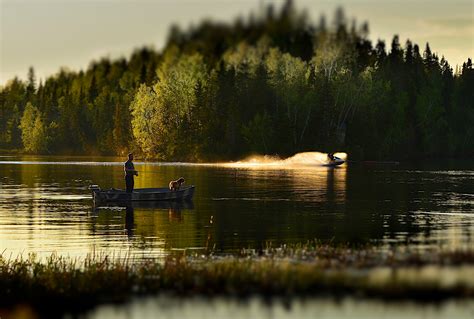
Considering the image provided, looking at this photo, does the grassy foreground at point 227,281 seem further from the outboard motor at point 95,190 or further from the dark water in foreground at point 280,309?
the outboard motor at point 95,190

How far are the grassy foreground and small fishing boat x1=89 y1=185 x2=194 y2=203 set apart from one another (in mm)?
31119

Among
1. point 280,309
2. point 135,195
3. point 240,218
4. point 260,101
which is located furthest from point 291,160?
point 280,309

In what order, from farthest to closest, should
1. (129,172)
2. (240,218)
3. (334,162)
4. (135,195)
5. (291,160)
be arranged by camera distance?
1. (291,160)
2. (334,162)
3. (135,195)
4. (129,172)
5. (240,218)

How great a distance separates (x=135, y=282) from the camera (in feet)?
86.7

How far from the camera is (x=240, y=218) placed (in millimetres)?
51688

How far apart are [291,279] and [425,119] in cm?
17072

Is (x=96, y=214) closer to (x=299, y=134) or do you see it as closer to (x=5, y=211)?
(x=5, y=211)

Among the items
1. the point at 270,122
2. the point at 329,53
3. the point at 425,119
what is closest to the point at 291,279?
the point at 270,122

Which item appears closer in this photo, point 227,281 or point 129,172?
point 227,281

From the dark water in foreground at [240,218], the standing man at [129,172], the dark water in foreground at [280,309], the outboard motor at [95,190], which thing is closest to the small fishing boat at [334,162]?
the dark water in foreground at [240,218]

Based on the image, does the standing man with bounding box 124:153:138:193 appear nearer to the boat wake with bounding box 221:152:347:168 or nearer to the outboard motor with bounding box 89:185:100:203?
the outboard motor with bounding box 89:185:100:203

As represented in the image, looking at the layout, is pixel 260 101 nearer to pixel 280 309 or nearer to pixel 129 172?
pixel 129 172

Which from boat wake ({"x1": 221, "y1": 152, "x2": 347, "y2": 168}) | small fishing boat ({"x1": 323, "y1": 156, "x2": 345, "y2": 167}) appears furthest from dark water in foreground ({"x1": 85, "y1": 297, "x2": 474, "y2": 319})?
boat wake ({"x1": 221, "y1": 152, "x2": 347, "y2": 168})

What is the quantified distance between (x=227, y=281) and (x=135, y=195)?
34821 mm
